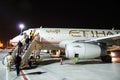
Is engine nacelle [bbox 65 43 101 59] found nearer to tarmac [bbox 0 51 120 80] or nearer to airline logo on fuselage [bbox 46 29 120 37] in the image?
tarmac [bbox 0 51 120 80]

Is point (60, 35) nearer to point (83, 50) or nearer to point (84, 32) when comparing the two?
point (84, 32)

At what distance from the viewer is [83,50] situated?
21703mm

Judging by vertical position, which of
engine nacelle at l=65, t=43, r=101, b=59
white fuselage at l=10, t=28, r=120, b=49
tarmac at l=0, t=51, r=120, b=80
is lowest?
tarmac at l=0, t=51, r=120, b=80

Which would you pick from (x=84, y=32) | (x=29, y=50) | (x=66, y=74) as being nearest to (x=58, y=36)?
(x=84, y=32)

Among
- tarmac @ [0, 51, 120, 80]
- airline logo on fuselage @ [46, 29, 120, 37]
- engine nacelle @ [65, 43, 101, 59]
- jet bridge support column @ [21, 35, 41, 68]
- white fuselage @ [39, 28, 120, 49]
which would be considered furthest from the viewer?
airline logo on fuselage @ [46, 29, 120, 37]

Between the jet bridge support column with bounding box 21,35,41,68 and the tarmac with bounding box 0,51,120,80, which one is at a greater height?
the jet bridge support column with bounding box 21,35,41,68

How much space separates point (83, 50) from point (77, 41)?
248cm

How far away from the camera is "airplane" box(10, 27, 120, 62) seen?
21750mm

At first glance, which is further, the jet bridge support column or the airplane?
the airplane

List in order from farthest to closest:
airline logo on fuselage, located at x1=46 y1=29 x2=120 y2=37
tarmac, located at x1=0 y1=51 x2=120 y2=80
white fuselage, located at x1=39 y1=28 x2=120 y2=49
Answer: airline logo on fuselage, located at x1=46 y1=29 x2=120 y2=37 → white fuselage, located at x1=39 y1=28 x2=120 y2=49 → tarmac, located at x1=0 y1=51 x2=120 y2=80

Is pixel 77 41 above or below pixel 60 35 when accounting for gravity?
below

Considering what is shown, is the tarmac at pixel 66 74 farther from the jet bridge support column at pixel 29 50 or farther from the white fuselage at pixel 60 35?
the white fuselage at pixel 60 35

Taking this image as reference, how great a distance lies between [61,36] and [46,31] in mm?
1731

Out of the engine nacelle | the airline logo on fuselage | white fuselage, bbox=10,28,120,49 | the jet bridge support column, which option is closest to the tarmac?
the jet bridge support column
